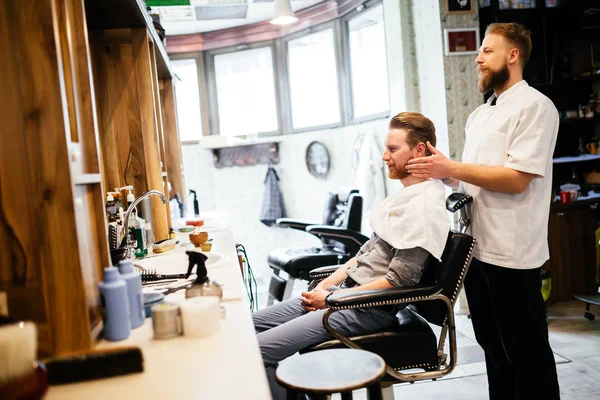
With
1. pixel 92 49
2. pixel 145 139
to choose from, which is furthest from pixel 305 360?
pixel 92 49

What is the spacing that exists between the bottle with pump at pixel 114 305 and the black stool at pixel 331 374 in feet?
1.32

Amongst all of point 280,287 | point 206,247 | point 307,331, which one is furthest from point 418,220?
point 280,287

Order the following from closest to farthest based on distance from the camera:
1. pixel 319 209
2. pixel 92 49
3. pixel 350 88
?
pixel 92 49, pixel 350 88, pixel 319 209

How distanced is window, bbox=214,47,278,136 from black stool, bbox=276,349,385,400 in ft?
15.7

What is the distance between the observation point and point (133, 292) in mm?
1306

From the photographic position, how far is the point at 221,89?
614 centimetres

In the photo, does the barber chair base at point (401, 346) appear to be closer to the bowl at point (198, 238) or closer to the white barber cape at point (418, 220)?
the white barber cape at point (418, 220)

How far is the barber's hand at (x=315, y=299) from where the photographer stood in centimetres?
196

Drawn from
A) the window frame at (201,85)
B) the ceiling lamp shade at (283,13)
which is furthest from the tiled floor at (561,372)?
the window frame at (201,85)

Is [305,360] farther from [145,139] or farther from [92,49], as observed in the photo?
[92,49]

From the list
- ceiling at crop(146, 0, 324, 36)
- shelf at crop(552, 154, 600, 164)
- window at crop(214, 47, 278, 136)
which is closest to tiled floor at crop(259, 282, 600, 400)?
shelf at crop(552, 154, 600, 164)

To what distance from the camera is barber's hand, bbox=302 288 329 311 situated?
196 centimetres

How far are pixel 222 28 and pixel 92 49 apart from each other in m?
3.37

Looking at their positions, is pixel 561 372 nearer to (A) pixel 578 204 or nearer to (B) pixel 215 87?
(A) pixel 578 204
